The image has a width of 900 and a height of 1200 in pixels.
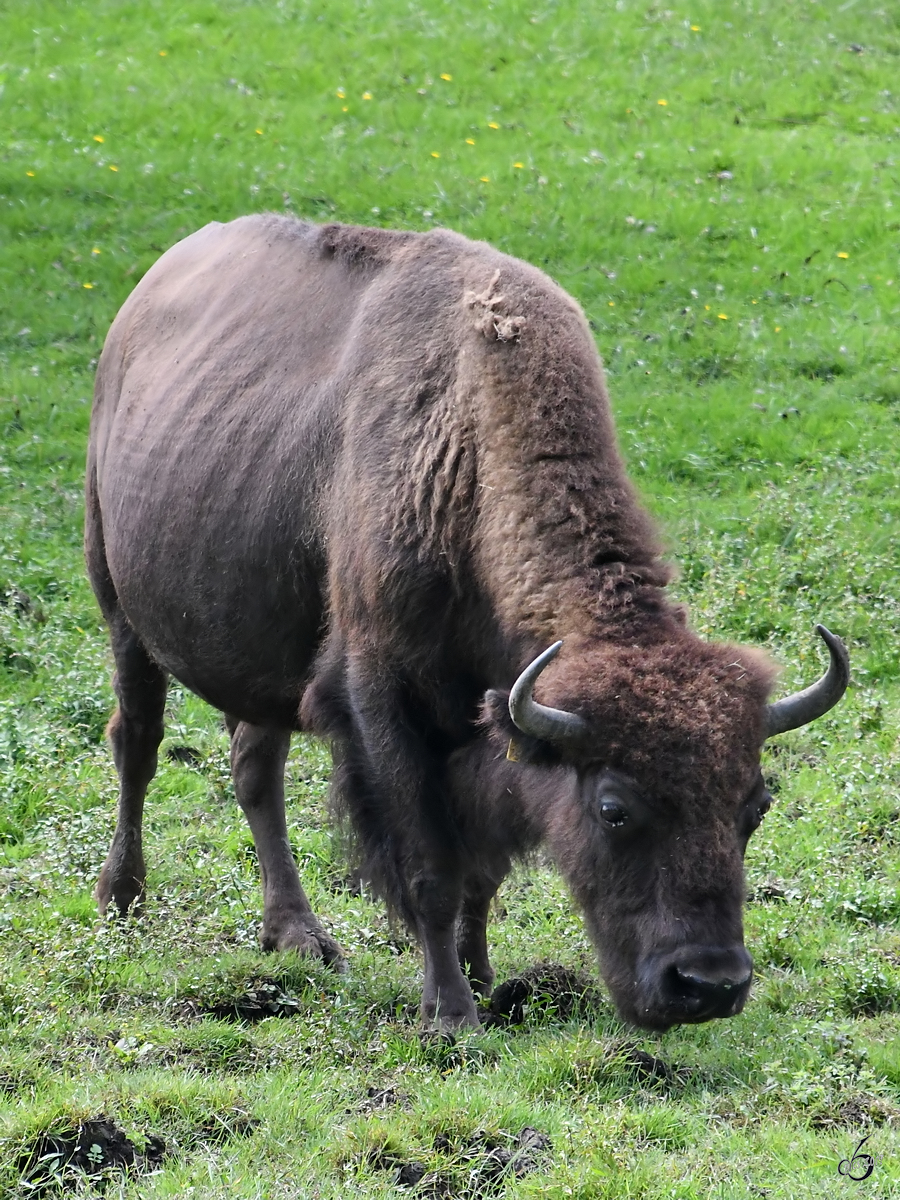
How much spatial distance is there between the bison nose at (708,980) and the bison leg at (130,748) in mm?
3052

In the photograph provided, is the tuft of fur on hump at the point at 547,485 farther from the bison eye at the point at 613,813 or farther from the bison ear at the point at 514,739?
the bison eye at the point at 613,813

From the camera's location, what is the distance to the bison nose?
14.4ft

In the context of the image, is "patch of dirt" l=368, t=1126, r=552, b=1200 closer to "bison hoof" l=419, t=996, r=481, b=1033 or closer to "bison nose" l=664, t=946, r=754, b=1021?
"bison nose" l=664, t=946, r=754, b=1021

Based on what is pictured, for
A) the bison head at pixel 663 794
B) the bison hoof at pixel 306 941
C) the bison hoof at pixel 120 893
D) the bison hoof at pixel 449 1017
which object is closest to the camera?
the bison head at pixel 663 794

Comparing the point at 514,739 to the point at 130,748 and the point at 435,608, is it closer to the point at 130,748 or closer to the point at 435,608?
the point at 435,608

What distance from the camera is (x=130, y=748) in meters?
7.30

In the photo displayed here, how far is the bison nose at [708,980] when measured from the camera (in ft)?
14.4

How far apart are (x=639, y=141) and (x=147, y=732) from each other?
12.8 metres

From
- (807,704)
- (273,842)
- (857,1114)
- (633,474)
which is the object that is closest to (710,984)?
(857,1114)

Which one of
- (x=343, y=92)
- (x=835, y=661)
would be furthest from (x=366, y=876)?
(x=343, y=92)

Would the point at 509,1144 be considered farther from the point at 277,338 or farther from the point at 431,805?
the point at 277,338

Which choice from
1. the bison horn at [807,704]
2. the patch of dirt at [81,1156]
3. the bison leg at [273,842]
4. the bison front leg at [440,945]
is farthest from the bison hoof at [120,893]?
the bison horn at [807,704]

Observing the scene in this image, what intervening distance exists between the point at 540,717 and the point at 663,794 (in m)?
0.42

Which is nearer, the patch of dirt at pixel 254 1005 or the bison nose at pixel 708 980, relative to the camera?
the bison nose at pixel 708 980
